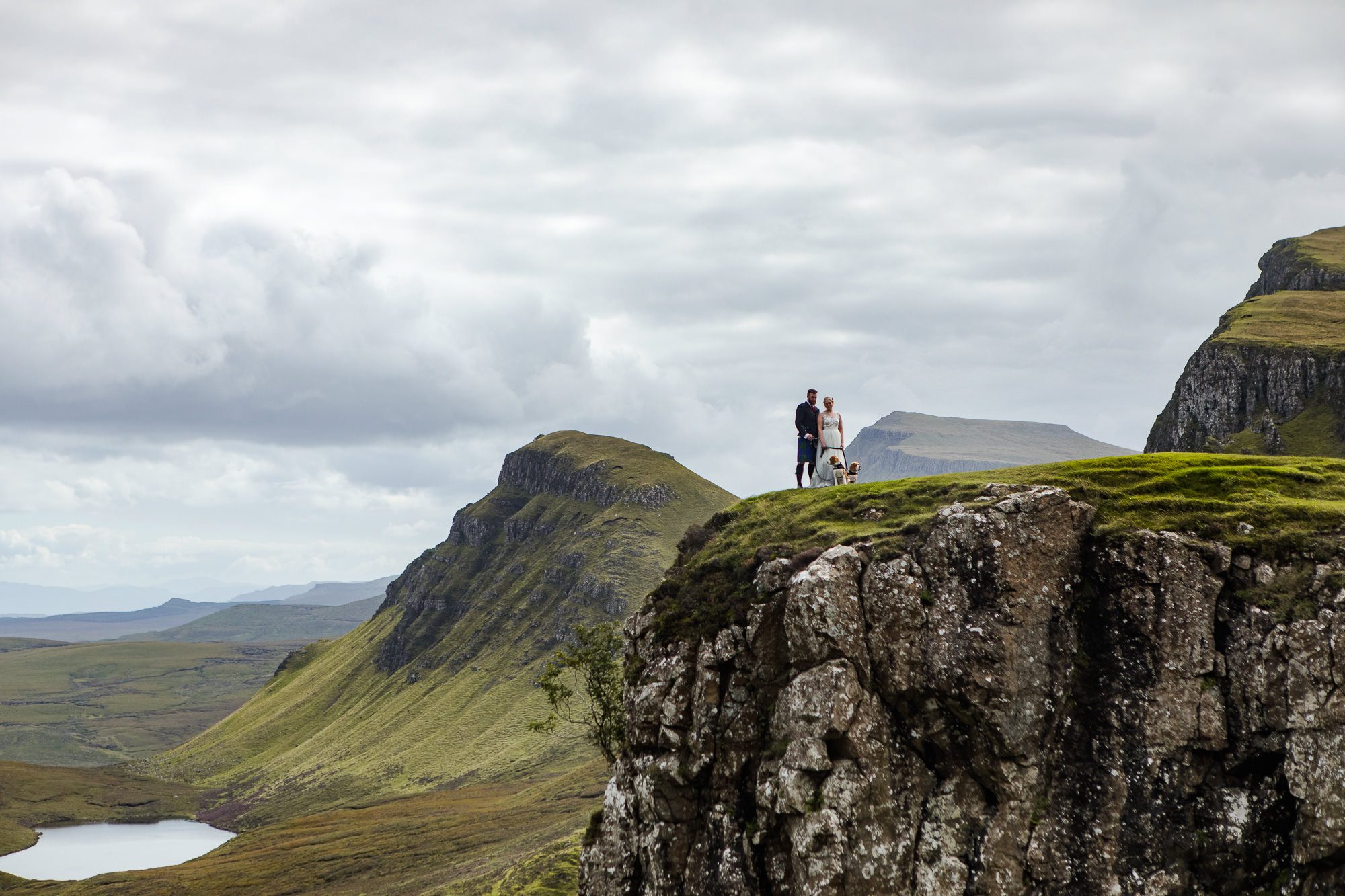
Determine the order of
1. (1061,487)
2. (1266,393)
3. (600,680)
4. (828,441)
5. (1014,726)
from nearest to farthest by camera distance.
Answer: (1014,726) < (1061,487) < (828,441) < (600,680) < (1266,393)

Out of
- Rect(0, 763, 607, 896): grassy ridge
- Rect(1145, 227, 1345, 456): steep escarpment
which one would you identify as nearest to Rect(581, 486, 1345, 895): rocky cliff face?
Rect(0, 763, 607, 896): grassy ridge

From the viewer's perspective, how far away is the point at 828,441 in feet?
182

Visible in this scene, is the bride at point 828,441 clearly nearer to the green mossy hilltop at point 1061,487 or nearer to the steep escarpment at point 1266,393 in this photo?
the green mossy hilltop at point 1061,487

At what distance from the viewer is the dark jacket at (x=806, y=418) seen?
184ft

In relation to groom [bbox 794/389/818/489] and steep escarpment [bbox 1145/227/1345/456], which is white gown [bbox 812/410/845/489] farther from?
steep escarpment [bbox 1145/227/1345/456]

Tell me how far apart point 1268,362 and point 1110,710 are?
172 metres

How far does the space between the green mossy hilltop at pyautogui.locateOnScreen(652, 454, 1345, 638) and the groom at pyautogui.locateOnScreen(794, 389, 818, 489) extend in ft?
7.10

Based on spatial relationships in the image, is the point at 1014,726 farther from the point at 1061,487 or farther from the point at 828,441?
the point at 828,441

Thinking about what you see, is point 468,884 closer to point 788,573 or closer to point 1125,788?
point 788,573

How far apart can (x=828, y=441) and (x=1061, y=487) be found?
1402 cm

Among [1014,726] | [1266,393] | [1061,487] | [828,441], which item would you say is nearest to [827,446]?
[828,441]

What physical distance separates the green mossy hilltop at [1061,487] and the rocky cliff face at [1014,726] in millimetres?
1344

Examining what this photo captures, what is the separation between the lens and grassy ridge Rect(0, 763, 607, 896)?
136m

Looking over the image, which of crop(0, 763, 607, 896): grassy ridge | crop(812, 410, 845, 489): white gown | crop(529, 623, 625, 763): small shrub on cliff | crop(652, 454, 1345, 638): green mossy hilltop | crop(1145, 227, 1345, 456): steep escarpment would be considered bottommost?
crop(0, 763, 607, 896): grassy ridge
